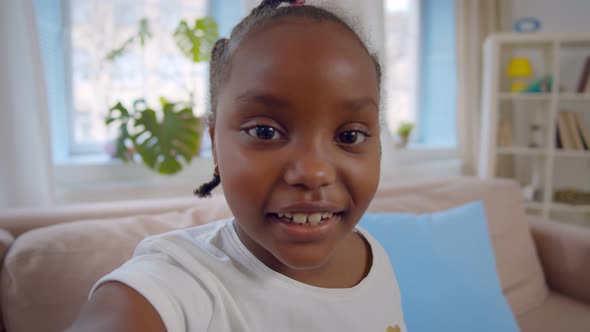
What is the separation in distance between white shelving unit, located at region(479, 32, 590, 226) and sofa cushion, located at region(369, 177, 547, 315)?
4.99 ft

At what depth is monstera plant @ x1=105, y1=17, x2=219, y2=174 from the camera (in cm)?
200

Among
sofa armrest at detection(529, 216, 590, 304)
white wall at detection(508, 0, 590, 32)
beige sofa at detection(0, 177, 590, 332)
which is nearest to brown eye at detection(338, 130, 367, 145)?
beige sofa at detection(0, 177, 590, 332)

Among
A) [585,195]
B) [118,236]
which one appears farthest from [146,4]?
[585,195]

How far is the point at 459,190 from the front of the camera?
150 cm

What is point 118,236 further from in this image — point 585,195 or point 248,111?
point 585,195

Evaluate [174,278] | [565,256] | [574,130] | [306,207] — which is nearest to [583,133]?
[574,130]

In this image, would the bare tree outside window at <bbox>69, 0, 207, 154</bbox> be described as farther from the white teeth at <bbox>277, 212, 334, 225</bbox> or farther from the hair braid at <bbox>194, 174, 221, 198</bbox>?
the white teeth at <bbox>277, 212, 334, 225</bbox>

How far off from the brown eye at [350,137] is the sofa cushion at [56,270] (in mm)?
626

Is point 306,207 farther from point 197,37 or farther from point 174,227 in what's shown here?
point 197,37

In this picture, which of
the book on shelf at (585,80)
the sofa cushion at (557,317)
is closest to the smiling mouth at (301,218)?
the sofa cushion at (557,317)

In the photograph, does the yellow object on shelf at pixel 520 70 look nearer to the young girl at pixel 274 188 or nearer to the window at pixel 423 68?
the window at pixel 423 68

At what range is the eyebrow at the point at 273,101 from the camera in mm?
493

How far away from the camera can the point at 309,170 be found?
1.57 feet

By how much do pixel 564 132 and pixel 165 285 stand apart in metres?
3.22
